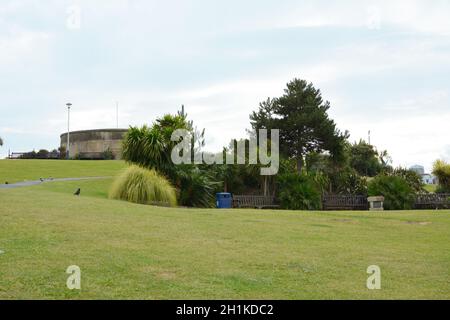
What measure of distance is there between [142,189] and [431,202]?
1428 centimetres

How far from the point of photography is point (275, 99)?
38.9 m

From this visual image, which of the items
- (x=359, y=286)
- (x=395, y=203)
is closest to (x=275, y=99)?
(x=395, y=203)

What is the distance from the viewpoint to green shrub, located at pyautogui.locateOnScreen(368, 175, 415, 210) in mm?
22469

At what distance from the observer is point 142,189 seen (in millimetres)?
17984

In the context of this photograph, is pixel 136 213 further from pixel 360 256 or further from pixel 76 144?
pixel 76 144

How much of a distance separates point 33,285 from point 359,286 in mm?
3548

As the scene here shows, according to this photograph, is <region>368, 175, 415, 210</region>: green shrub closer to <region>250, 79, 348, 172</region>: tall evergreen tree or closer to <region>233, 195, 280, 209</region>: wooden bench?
<region>233, 195, 280, 209</region>: wooden bench

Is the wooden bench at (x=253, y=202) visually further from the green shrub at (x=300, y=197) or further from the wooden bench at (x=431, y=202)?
the wooden bench at (x=431, y=202)

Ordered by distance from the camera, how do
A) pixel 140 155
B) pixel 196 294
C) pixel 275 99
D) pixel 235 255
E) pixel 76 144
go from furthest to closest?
pixel 76 144 → pixel 275 99 → pixel 140 155 → pixel 235 255 → pixel 196 294

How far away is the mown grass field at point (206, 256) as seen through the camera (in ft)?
16.9

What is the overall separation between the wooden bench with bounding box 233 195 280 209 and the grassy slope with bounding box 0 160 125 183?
11.9m

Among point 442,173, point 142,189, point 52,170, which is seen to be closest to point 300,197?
point 142,189

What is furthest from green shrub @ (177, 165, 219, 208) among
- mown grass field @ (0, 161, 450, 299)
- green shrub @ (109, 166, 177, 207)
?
mown grass field @ (0, 161, 450, 299)

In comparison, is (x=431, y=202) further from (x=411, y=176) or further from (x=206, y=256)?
(x=206, y=256)
